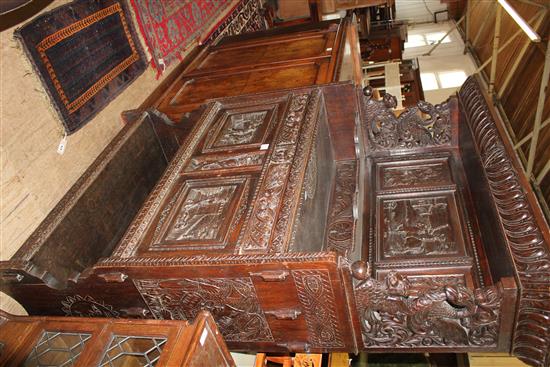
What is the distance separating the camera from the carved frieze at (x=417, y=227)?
1971 mm

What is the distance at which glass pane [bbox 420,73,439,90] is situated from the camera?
498 centimetres

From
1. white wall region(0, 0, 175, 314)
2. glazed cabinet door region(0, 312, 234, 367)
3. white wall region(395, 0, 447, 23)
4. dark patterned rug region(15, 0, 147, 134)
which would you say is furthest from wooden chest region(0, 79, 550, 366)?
white wall region(395, 0, 447, 23)

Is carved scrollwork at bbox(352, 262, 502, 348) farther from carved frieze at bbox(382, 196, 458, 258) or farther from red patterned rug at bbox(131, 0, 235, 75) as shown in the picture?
red patterned rug at bbox(131, 0, 235, 75)

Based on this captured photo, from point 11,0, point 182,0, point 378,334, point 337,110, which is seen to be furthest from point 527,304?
point 182,0

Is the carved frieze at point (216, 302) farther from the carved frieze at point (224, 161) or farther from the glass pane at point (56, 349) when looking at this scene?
the carved frieze at point (224, 161)

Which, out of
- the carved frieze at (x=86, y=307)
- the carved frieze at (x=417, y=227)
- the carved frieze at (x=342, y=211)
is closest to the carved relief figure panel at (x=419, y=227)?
the carved frieze at (x=417, y=227)

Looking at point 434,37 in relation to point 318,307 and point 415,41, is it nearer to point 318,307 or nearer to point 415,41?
point 415,41

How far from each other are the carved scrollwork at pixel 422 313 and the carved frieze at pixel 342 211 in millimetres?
498

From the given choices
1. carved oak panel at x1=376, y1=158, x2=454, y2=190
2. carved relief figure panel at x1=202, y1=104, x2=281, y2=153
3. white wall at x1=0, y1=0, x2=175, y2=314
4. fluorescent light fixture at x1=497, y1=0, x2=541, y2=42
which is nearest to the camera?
white wall at x1=0, y1=0, x2=175, y2=314

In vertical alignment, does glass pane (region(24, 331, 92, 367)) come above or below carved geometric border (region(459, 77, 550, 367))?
above

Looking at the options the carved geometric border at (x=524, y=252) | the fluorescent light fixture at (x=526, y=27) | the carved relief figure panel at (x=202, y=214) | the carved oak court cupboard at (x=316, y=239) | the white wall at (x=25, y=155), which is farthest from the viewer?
the fluorescent light fixture at (x=526, y=27)

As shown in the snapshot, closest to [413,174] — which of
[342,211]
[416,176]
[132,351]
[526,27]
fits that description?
[416,176]

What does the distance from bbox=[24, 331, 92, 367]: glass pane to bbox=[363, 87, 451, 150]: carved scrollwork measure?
1.96 meters

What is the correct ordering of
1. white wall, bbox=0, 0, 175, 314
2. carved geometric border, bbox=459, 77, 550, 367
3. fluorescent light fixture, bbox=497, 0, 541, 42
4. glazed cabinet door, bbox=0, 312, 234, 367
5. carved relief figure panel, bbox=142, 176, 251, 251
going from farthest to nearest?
fluorescent light fixture, bbox=497, 0, 541, 42 < white wall, bbox=0, 0, 175, 314 < carved relief figure panel, bbox=142, 176, 251, 251 < carved geometric border, bbox=459, 77, 550, 367 < glazed cabinet door, bbox=0, 312, 234, 367
